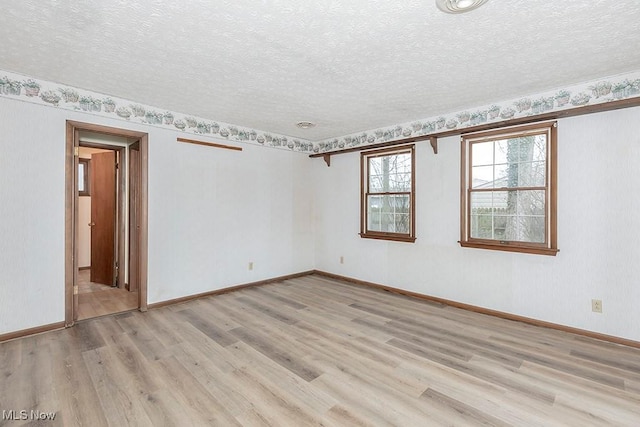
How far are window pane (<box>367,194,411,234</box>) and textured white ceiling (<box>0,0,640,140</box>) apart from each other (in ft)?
4.93

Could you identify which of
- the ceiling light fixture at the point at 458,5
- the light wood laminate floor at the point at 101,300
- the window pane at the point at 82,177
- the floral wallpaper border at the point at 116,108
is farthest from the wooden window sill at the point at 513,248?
the window pane at the point at 82,177

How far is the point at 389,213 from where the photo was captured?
4.64 meters

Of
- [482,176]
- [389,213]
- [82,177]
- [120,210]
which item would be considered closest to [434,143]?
[482,176]

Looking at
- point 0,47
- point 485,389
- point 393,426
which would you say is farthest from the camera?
point 0,47

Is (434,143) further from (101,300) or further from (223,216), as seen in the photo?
(101,300)

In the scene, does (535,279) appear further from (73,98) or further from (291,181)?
(73,98)

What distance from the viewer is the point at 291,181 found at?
17.4 ft

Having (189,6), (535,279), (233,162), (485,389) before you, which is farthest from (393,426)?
(233,162)

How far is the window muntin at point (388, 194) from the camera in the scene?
14.4 feet

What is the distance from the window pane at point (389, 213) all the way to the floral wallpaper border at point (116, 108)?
6.34ft

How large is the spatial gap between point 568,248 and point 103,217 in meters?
6.29

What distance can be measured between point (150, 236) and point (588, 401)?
4.33 metres

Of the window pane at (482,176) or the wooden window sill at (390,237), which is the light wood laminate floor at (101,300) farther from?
the window pane at (482,176)

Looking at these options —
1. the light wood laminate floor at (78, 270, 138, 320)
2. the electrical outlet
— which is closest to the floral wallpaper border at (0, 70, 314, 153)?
the light wood laminate floor at (78, 270, 138, 320)
